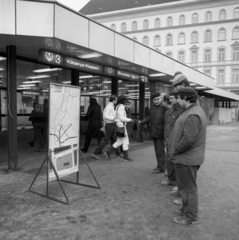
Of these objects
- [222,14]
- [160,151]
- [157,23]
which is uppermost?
[222,14]

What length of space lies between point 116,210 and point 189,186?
3.68 ft

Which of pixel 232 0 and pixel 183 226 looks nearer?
pixel 183 226

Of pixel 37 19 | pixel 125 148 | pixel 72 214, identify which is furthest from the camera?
pixel 125 148

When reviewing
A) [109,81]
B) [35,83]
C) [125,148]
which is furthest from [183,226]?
[35,83]

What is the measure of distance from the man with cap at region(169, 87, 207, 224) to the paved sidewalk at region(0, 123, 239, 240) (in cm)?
29

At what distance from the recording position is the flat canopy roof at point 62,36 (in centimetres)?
507

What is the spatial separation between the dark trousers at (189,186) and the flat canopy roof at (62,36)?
143 inches

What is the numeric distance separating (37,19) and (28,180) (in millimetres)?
3053

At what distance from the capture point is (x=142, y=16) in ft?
175

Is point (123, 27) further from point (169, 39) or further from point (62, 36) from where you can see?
point (62, 36)

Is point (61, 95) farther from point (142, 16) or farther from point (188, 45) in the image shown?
point (142, 16)

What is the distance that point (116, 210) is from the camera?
3812mm

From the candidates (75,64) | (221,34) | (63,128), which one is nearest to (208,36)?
(221,34)

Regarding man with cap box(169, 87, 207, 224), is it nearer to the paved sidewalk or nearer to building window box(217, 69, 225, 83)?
the paved sidewalk
